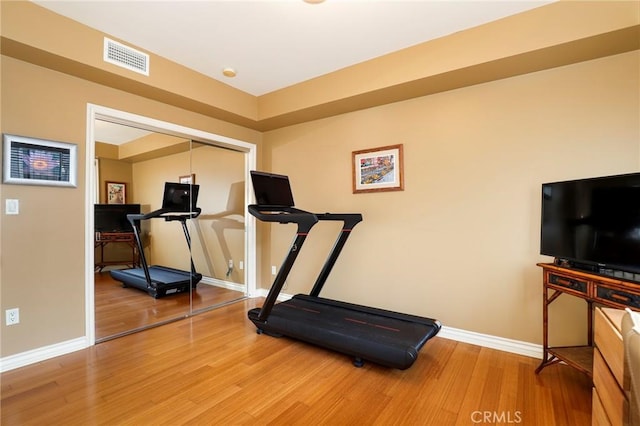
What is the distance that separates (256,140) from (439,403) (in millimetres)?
3776

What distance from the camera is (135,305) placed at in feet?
11.3

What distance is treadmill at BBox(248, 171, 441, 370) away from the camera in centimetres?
224

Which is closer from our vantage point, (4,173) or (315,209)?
(4,173)

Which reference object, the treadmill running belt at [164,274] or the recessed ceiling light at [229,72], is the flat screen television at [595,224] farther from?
the treadmill running belt at [164,274]

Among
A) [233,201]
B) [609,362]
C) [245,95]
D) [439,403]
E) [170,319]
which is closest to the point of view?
[609,362]

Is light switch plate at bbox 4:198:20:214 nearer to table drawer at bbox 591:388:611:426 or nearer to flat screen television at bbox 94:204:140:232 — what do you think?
flat screen television at bbox 94:204:140:232

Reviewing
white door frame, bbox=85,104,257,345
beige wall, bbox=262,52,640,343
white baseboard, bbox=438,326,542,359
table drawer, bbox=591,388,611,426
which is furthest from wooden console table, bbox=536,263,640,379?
white door frame, bbox=85,104,257,345

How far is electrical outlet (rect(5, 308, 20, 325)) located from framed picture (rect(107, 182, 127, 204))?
113 centimetres

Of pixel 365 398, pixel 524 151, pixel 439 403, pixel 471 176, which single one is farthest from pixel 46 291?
pixel 524 151

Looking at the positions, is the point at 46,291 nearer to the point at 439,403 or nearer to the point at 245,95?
the point at 245,95

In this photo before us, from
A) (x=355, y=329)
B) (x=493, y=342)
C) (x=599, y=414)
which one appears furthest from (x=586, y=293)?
(x=355, y=329)

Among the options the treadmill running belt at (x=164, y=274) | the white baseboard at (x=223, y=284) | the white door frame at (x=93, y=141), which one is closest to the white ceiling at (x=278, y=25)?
the white door frame at (x=93, y=141)

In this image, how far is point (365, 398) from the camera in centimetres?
197

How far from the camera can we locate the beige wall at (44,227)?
7.51 feet
